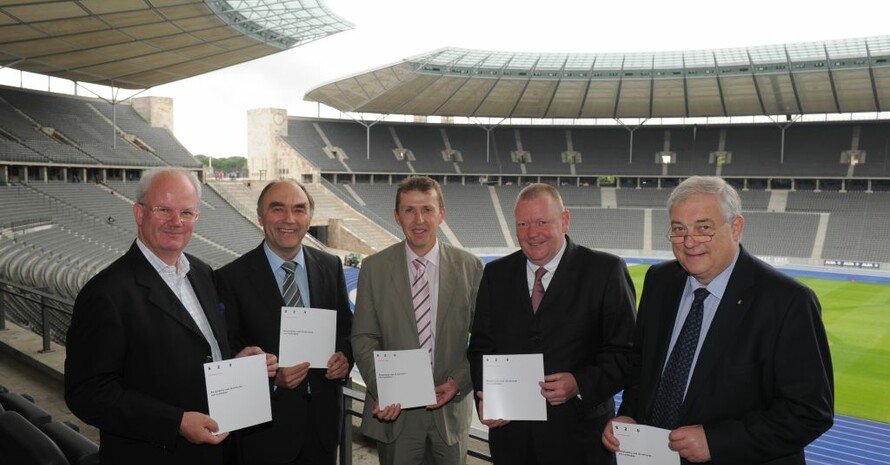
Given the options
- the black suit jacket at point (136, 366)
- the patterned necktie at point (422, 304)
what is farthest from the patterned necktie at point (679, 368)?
the black suit jacket at point (136, 366)

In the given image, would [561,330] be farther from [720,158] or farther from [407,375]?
[720,158]

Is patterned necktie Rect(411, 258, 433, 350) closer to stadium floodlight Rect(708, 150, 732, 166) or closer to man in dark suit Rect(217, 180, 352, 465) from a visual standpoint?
man in dark suit Rect(217, 180, 352, 465)

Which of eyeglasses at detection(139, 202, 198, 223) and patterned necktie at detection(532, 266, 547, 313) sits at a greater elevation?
eyeglasses at detection(139, 202, 198, 223)

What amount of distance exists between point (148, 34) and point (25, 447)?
25999 mm

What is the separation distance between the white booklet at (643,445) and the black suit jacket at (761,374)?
17 centimetres

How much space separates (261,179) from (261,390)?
43040mm

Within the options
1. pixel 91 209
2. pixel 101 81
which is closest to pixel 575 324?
pixel 91 209

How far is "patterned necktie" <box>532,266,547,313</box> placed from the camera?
369 cm

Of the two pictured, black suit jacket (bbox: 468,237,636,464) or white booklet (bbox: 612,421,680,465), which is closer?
white booklet (bbox: 612,421,680,465)

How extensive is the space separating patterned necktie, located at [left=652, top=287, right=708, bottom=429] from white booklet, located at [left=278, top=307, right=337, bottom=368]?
2009 millimetres

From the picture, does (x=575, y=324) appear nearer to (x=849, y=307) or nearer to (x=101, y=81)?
(x=849, y=307)

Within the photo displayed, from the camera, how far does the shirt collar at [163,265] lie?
316cm

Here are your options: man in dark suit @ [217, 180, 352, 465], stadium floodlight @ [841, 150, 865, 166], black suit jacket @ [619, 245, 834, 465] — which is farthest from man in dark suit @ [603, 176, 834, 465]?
stadium floodlight @ [841, 150, 865, 166]

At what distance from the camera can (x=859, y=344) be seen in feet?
62.1
